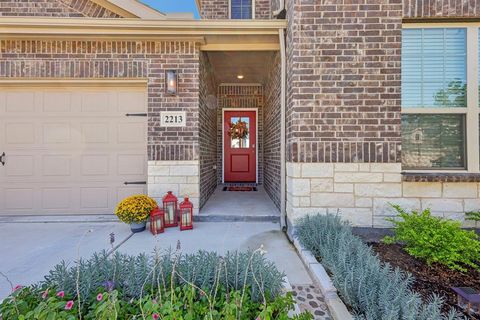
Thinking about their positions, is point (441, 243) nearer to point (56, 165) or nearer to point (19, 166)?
point (56, 165)

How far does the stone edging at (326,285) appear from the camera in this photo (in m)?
1.49

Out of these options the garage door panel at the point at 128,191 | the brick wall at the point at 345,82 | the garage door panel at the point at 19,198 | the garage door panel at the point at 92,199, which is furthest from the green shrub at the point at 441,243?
the garage door panel at the point at 19,198

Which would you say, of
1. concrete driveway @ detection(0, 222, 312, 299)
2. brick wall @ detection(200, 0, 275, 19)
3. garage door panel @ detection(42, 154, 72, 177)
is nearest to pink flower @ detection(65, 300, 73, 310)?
concrete driveway @ detection(0, 222, 312, 299)

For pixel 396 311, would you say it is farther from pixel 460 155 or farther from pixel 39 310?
pixel 460 155

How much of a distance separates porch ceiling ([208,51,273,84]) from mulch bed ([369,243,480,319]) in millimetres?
3379

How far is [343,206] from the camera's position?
282 centimetres

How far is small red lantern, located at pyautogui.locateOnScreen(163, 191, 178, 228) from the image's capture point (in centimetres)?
320

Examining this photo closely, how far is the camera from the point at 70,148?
369cm

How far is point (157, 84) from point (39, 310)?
3009 millimetres

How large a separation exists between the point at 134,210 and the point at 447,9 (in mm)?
4448

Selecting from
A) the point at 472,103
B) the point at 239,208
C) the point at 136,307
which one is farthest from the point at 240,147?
the point at 136,307

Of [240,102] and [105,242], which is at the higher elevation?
[240,102]

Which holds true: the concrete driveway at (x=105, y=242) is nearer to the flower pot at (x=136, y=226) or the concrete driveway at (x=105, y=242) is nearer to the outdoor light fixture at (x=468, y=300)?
the flower pot at (x=136, y=226)

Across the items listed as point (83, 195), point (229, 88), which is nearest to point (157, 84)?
point (83, 195)
